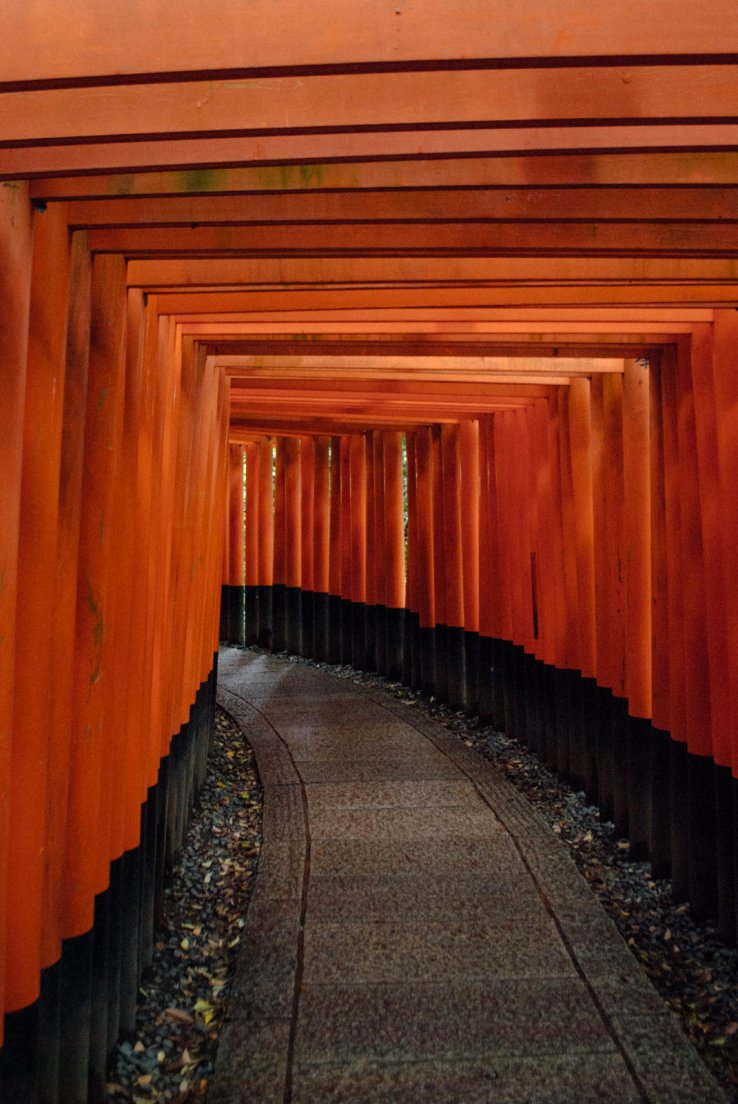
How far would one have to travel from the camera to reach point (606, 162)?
247 cm

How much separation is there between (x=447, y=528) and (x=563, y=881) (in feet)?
16.9

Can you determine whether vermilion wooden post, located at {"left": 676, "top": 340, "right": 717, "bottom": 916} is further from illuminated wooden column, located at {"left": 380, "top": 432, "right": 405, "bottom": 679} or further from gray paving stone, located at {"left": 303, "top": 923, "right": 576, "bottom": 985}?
illuminated wooden column, located at {"left": 380, "top": 432, "right": 405, "bottom": 679}

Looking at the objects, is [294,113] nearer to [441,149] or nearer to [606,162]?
[441,149]

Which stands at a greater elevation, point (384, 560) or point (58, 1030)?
point (384, 560)

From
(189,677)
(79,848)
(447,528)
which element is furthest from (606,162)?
(447,528)

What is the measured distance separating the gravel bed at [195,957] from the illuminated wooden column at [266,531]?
6.63m

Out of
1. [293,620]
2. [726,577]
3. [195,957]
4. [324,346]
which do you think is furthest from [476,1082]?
[293,620]

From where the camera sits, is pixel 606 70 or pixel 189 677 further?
pixel 189 677

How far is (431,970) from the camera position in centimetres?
389

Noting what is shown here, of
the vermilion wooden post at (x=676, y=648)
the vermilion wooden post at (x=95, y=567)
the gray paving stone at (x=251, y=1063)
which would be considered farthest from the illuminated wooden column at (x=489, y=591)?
the vermilion wooden post at (x=95, y=567)

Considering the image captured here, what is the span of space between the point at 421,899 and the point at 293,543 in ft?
29.2

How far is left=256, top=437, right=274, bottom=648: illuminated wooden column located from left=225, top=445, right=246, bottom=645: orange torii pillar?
507 millimetres

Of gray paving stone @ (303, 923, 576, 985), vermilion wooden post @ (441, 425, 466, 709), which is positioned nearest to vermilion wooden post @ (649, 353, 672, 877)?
gray paving stone @ (303, 923, 576, 985)

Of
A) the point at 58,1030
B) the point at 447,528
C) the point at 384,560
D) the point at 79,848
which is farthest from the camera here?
the point at 384,560
